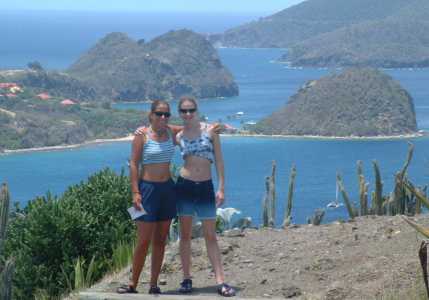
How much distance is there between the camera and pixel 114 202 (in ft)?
34.5

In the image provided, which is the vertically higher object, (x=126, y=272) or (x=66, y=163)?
(x=126, y=272)

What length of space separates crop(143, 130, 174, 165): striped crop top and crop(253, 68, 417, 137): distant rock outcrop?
100210mm

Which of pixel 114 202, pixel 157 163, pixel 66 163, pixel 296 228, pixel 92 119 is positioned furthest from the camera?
pixel 92 119

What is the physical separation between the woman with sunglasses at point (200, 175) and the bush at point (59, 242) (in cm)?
215

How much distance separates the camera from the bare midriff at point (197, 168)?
739cm

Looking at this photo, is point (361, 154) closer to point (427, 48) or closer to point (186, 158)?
point (186, 158)

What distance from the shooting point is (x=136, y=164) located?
734cm

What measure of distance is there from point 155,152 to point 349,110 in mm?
104823

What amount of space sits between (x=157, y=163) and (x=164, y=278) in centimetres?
128

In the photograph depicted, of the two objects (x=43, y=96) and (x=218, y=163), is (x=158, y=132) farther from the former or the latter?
(x=43, y=96)

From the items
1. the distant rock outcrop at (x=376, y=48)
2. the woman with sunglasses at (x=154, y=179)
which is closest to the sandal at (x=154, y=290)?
the woman with sunglasses at (x=154, y=179)

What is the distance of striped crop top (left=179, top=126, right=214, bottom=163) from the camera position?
24.1ft

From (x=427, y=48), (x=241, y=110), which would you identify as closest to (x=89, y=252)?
(x=241, y=110)

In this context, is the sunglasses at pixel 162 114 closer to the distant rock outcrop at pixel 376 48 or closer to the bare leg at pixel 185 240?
the bare leg at pixel 185 240
